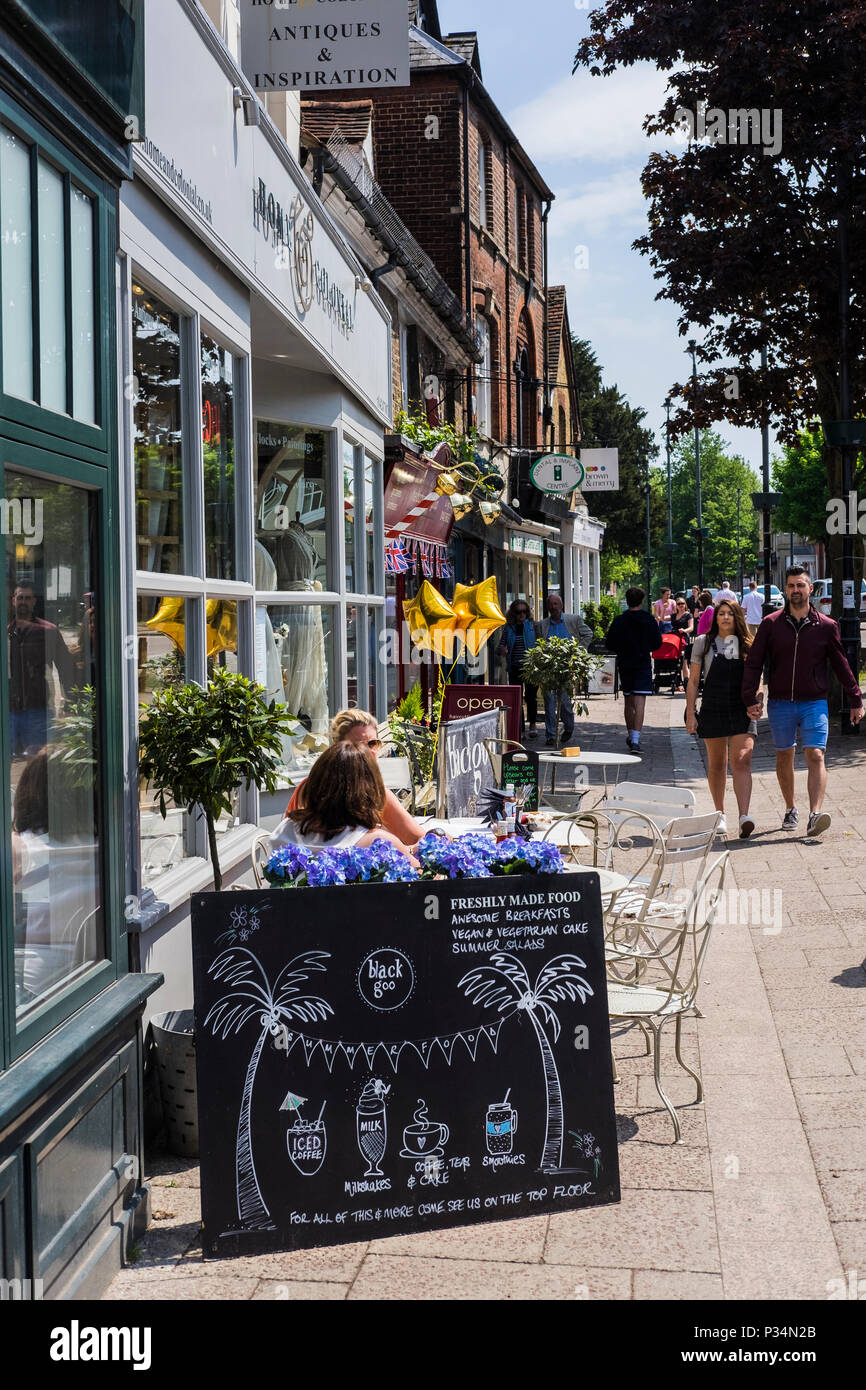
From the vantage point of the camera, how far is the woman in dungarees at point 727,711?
9984 millimetres

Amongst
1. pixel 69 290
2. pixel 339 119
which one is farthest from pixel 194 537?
pixel 339 119

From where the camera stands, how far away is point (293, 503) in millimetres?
8445

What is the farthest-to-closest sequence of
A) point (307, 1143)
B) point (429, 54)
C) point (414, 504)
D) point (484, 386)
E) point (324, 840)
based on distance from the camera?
point (484, 386) → point (429, 54) → point (414, 504) → point (324, 840) → point (307, 1143)

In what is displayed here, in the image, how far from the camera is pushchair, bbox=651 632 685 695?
25.6 meters

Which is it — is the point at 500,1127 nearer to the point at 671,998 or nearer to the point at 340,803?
the point at 671,998

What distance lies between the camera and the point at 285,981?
12.6 feet

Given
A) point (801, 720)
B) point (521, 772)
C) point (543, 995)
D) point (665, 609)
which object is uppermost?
point (665, 609)

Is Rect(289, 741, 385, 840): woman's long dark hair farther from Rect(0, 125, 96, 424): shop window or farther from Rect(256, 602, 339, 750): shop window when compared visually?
Rect(256, 602, 339, 750): shop window

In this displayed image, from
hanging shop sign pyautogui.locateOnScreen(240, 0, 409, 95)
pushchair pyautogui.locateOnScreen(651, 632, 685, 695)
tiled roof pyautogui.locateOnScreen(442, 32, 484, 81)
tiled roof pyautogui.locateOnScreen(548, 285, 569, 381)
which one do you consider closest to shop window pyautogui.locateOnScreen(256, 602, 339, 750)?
hanging shop sign pyautogui.locateOnScreen(240, 0, 409, 95)

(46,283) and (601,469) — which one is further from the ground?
(601,469)

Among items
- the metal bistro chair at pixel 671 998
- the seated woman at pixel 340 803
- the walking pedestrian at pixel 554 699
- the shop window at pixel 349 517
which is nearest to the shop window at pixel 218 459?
the seated woman at pixel 340 803

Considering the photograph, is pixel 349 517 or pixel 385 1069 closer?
pixel 385 1069

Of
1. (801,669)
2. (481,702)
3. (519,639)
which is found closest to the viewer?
(801,669)

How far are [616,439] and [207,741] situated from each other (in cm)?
6244
